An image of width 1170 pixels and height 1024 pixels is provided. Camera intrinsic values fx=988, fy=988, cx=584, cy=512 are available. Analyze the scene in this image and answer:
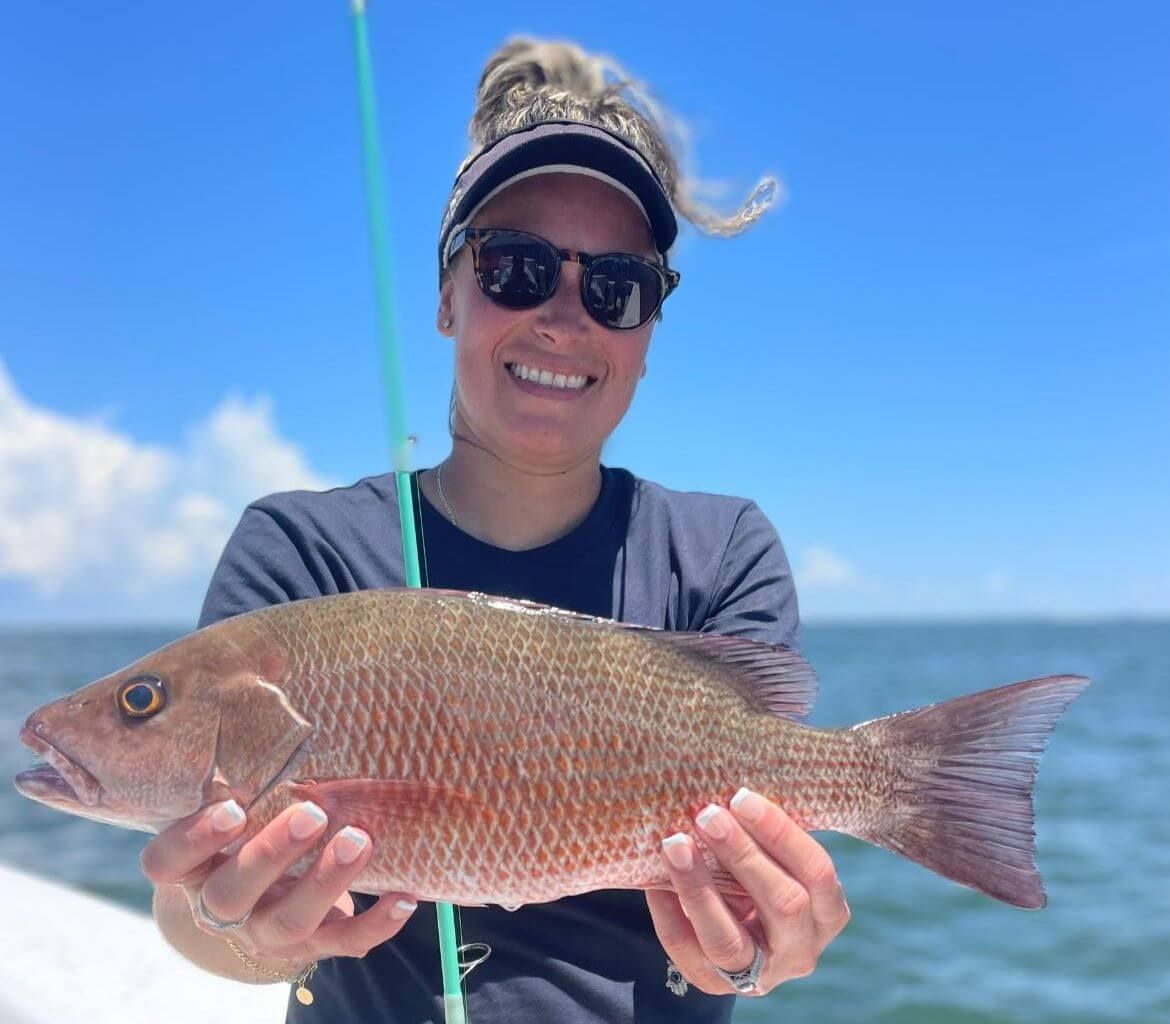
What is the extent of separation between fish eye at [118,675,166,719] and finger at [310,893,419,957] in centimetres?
59

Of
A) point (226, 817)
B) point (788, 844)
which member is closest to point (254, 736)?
point (226, 817)

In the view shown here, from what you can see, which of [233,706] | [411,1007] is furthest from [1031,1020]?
[233,706]

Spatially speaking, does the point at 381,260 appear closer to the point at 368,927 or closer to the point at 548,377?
the point at 548,377

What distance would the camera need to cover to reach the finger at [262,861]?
190 cm

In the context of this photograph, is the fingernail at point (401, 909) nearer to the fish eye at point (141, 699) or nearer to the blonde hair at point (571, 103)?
the fish eye at point (141, 699)

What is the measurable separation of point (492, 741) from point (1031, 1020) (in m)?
9.19

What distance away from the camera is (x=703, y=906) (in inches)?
80.9

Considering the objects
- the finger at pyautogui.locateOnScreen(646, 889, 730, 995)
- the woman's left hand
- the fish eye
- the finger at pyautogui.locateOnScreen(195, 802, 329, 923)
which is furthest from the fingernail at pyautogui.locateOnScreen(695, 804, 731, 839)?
the fish eye

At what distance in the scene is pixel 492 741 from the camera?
2.04 m

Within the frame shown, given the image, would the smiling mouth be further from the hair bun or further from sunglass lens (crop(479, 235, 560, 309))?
the hair bun

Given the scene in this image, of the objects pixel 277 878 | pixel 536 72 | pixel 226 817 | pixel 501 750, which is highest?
pixel 536 72

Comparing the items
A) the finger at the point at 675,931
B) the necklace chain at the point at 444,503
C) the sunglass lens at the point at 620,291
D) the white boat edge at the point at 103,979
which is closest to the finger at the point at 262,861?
the finger at the point at 675,931

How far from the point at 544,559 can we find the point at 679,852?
2.97 feet

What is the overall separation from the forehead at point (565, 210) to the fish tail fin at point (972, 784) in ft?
4.63
